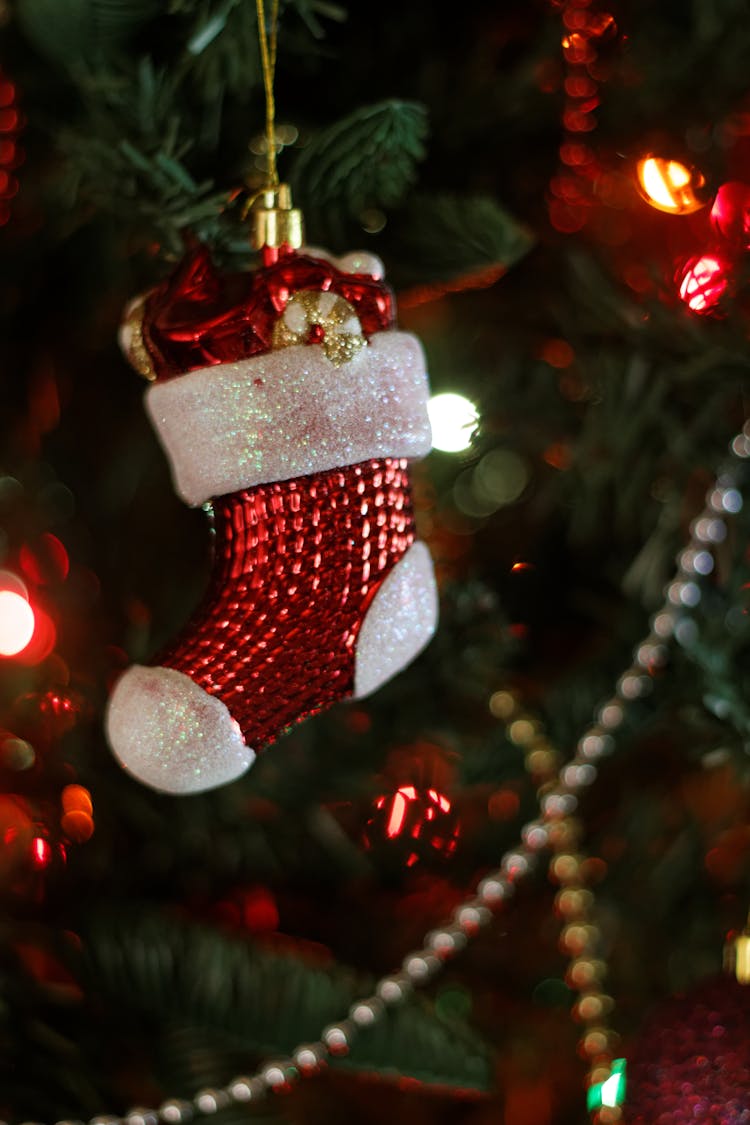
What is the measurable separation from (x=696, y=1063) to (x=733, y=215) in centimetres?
49

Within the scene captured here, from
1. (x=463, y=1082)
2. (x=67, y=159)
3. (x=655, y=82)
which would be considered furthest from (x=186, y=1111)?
(x=655, y=82)

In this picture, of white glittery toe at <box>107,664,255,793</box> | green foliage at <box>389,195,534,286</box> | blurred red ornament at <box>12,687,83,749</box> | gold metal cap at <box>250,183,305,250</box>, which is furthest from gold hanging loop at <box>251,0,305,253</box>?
blurred red ornament at <box>12,687,83,749</box>

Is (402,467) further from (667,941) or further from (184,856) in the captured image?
(667,941)

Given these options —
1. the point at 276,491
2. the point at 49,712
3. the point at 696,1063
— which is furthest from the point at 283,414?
the point at 696,1063

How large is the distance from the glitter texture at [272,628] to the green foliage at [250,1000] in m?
0.19

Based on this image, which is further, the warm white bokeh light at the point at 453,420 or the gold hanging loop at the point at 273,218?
the warm white bokeh light at the point at 453,420

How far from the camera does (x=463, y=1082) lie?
0.63 metres

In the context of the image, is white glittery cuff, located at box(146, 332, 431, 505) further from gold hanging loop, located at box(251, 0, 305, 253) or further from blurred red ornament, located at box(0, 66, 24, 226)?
blurred red ornament, located at box(0, 66, 24, 226)

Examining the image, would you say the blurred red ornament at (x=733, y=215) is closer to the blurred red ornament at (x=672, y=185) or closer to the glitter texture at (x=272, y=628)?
the blurred red ornament at (x=672, y=185)

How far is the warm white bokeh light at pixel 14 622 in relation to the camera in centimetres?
71

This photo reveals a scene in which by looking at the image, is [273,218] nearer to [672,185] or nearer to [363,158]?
[363,158]

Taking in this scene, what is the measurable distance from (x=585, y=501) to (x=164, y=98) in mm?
376

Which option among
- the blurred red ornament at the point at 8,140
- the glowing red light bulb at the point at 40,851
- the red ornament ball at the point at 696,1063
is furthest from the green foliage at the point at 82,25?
the red ornament ball at the point at 696,1063

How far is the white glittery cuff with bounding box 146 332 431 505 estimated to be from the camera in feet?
1.65
